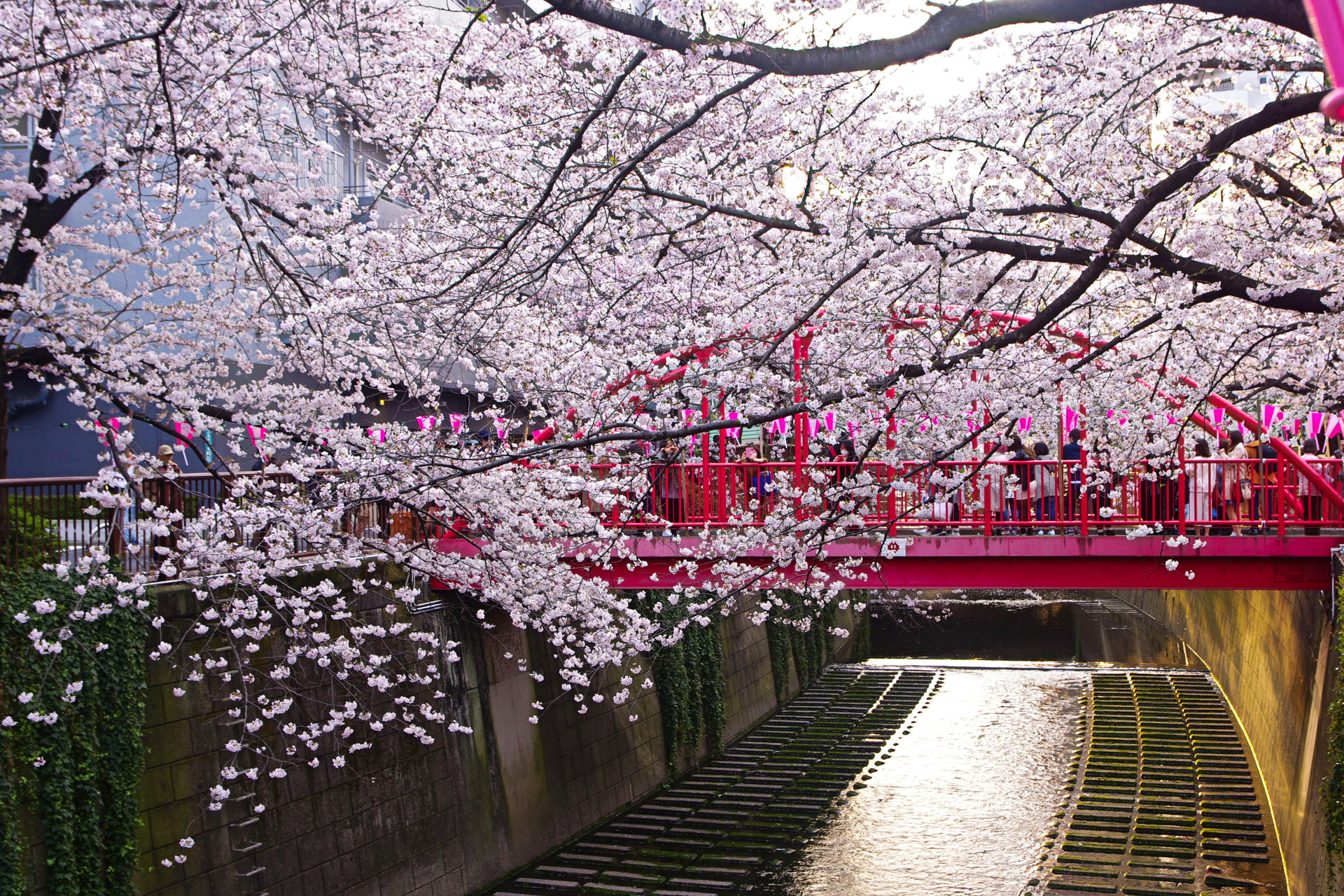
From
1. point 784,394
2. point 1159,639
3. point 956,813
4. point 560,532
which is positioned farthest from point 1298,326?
point 1159,639

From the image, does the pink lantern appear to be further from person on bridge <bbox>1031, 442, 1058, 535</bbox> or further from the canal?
the canal

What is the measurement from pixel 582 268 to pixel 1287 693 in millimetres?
11832

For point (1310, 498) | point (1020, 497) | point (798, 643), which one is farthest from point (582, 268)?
point (798, 643)

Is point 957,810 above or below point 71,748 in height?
below

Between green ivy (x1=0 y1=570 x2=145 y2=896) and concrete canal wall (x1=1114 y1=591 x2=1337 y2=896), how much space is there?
34.1 feet

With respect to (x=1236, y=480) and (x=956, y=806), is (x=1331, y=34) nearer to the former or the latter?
(x=1236, y=480)

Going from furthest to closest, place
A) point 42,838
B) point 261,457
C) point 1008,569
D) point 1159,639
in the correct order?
point 1159,639 < point 1008,569 < point 261,457 < point 42,838

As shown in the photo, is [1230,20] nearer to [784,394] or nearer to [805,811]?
[784,394]

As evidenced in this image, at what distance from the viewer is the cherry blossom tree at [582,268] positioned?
7766 mm

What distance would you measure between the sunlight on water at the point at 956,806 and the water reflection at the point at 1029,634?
6.05 m

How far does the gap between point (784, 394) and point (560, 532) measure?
3053 millimetres

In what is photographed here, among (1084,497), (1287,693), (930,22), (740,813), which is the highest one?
(930,22)

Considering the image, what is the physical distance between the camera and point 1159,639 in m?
31.3

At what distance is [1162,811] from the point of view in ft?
50.6
